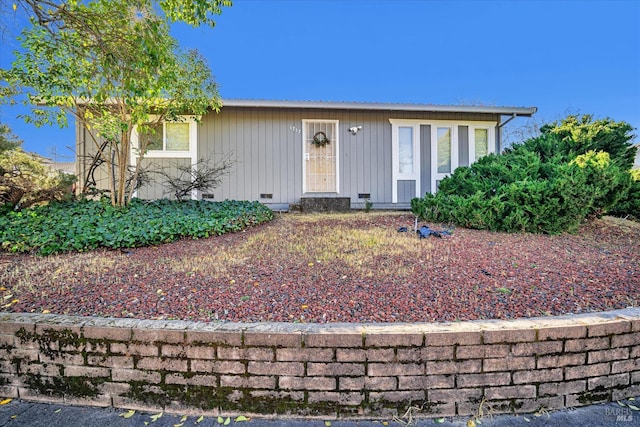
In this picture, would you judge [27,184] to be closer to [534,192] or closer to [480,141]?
[534,192]

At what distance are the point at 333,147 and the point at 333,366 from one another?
6.99 metres

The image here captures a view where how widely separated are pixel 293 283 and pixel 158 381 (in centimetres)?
116

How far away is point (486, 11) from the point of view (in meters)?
12.6

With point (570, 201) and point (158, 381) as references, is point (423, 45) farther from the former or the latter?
point (158, 381)

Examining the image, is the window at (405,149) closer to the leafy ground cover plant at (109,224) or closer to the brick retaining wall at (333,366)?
the leafy ground cover plant at (109,224)

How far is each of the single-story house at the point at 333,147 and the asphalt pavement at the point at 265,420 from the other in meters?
6.10

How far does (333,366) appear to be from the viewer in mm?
1771

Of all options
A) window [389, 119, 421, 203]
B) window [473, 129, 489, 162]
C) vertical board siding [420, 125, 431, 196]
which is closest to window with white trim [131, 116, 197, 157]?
window [389, 119, 421, 203]

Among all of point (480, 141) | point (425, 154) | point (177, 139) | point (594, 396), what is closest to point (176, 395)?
point (594, 396)

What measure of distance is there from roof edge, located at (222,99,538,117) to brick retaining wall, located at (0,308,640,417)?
6.40 m

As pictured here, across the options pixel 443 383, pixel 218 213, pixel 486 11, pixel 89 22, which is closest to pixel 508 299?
pixel 443 383

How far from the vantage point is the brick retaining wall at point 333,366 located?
177cm

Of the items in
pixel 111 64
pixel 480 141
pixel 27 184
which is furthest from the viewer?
pixel 480 141

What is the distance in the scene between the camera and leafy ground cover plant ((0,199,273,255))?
12.4ft
